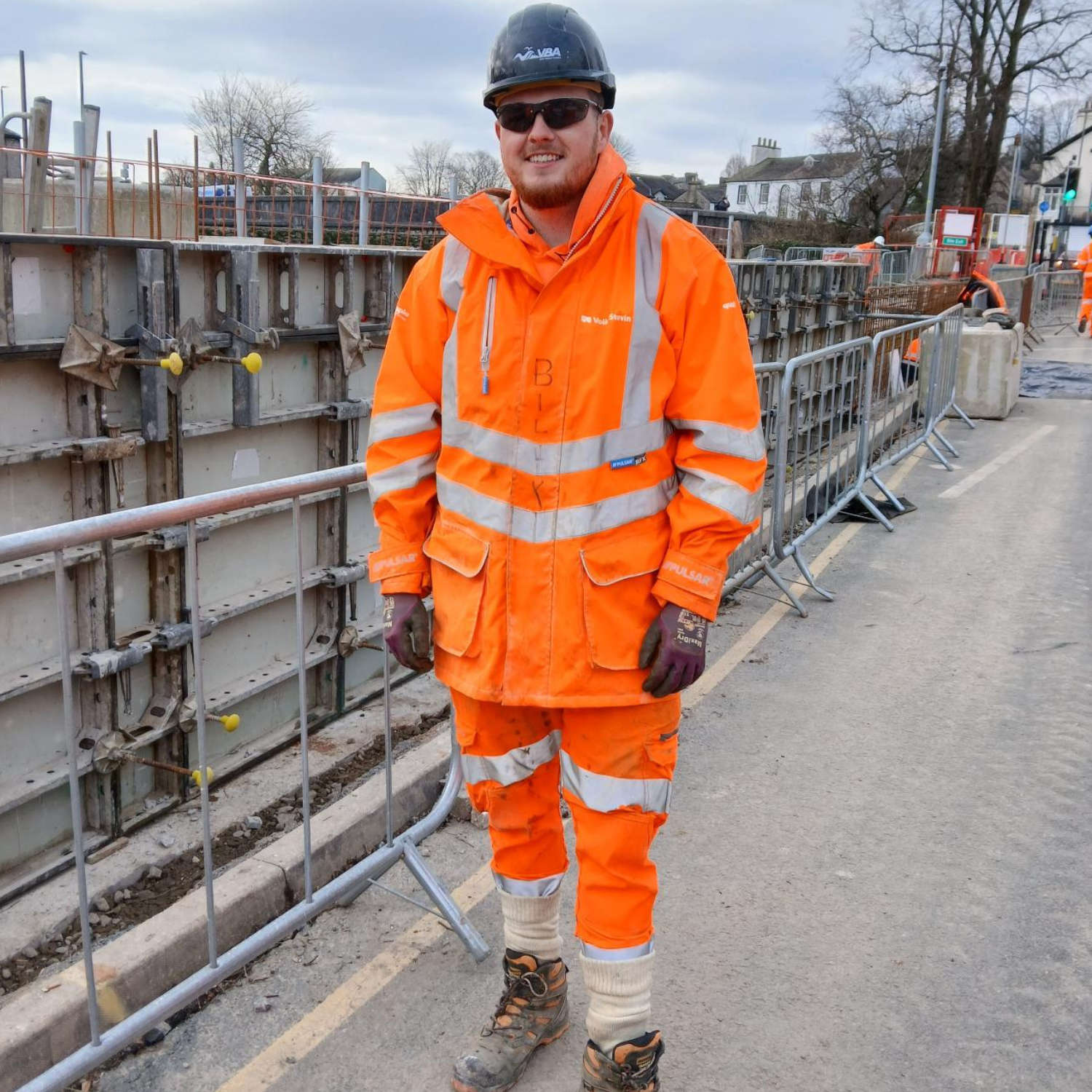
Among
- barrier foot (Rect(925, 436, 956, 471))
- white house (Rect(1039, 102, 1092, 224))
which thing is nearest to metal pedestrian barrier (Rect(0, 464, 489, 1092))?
barrier foot (Rect(925, 436, 956, 471))

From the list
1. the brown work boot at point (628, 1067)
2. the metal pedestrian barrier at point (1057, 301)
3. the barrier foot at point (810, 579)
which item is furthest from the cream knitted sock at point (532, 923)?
the metal pedestrian barrier at point (1057, 301)

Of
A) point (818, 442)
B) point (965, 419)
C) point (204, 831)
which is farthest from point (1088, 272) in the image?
point (204, 831)

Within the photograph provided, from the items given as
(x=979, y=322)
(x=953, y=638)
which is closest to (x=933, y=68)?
(x=979, y=322)

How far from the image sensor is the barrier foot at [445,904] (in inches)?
135

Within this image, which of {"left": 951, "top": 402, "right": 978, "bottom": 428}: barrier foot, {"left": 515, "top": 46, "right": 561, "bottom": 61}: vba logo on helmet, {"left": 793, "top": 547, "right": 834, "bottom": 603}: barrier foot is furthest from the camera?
{"left": 951, "top": 402, "right": 978, "bottom": 428}: barrier foot

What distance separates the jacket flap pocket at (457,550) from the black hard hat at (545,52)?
1.00 meters

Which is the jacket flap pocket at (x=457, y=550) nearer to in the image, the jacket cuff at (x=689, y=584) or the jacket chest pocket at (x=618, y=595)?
the jacket chest pocket at (x=618, y=595)

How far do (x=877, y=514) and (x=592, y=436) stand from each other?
685 cm

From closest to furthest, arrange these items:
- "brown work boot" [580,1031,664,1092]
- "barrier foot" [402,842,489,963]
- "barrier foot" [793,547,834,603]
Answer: "brown work boot" [580,1031,664,1092], "barrier foot" [402,842,489,963], "barrier foot" [793,547,834,603]

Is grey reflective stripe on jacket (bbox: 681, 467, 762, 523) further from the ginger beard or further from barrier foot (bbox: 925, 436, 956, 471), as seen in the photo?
barrier foot (bbox: 925, 436, 956, 471)

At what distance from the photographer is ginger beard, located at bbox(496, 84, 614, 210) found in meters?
2.53

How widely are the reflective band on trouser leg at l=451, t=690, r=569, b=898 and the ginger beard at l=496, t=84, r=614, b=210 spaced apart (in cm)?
119

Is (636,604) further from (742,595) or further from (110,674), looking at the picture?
(742,595)

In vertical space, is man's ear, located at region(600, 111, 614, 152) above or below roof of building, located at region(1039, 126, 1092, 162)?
below
